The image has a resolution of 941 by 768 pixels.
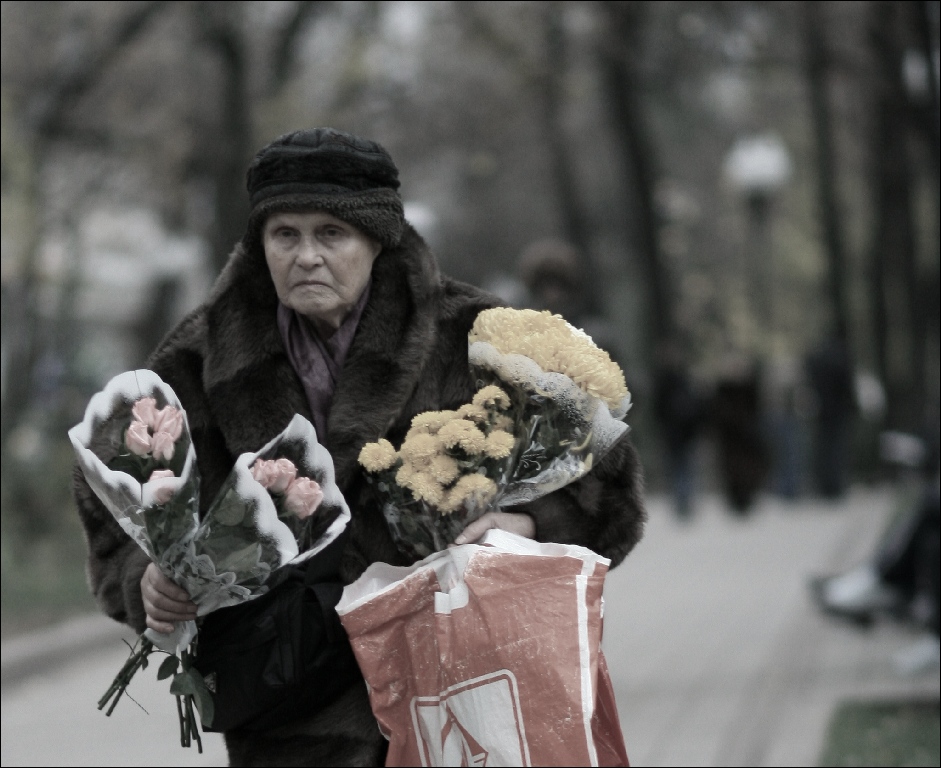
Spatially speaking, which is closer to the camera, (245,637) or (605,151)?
(245,637)

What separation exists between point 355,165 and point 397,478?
70cm

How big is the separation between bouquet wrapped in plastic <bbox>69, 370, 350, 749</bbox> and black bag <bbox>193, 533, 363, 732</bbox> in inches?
5.5

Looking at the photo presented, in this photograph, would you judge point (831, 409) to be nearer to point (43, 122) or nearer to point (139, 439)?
point (43, 122)

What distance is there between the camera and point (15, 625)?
10.2 metres

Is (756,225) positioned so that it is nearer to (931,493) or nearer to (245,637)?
(931,493)

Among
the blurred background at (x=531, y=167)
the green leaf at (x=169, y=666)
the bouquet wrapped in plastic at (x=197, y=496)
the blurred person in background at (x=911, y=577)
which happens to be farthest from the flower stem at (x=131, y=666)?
the blurred person in background at (x=911, y=577)

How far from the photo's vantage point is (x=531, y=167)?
33.6 metres

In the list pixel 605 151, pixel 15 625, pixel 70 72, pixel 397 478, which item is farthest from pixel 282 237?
pixel 605 151

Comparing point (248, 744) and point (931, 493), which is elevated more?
point (248, 744)

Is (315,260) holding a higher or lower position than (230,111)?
lower

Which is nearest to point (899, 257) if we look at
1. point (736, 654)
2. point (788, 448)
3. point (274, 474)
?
point (788, 448)

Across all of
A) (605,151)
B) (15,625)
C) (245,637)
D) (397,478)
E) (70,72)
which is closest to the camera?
(397,478)

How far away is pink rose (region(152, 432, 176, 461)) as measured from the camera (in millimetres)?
2809

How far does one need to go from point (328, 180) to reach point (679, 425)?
14.7 metres
